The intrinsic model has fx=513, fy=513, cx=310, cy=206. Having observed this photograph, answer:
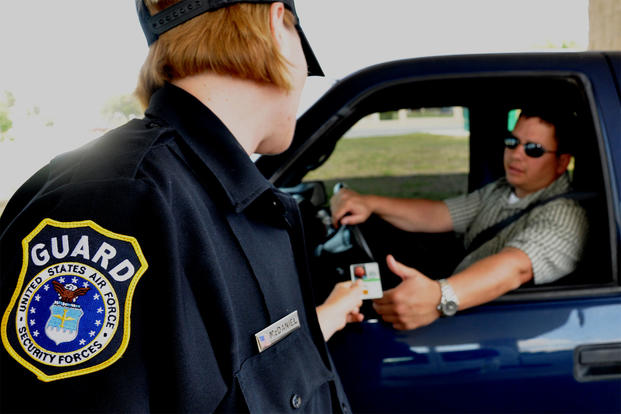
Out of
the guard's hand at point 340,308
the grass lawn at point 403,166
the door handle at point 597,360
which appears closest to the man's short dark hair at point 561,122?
the door handle at point 597,360

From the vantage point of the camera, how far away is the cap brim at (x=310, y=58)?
36.7 inches

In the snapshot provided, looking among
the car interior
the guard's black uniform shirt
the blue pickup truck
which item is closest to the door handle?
the blue pickup truck

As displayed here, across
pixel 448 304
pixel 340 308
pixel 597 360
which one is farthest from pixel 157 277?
pixel 597 360

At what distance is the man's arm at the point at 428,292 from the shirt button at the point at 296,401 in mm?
608

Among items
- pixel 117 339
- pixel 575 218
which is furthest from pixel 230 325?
pixel 575 218

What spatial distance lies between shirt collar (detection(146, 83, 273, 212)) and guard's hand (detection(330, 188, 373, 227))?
3.81 ft

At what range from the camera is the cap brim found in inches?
A: 36.7

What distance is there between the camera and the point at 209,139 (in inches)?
31.2

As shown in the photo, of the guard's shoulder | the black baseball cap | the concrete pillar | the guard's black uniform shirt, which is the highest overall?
the concrete pillar

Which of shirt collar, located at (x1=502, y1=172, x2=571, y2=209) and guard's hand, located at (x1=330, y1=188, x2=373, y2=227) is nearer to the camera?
shirt collar, located at (x1=502, y1=172, x2=571, y2=209)

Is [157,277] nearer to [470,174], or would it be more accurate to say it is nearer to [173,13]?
[173,13]

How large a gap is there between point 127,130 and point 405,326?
933 millimetres

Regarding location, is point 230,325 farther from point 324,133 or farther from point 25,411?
point 324,133

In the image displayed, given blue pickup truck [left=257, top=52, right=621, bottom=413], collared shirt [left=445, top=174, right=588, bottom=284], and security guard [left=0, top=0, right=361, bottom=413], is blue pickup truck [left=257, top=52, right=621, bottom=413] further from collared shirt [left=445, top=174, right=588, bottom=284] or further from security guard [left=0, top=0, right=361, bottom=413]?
security guard [left=0, top=0, right=361, bottom=413]
